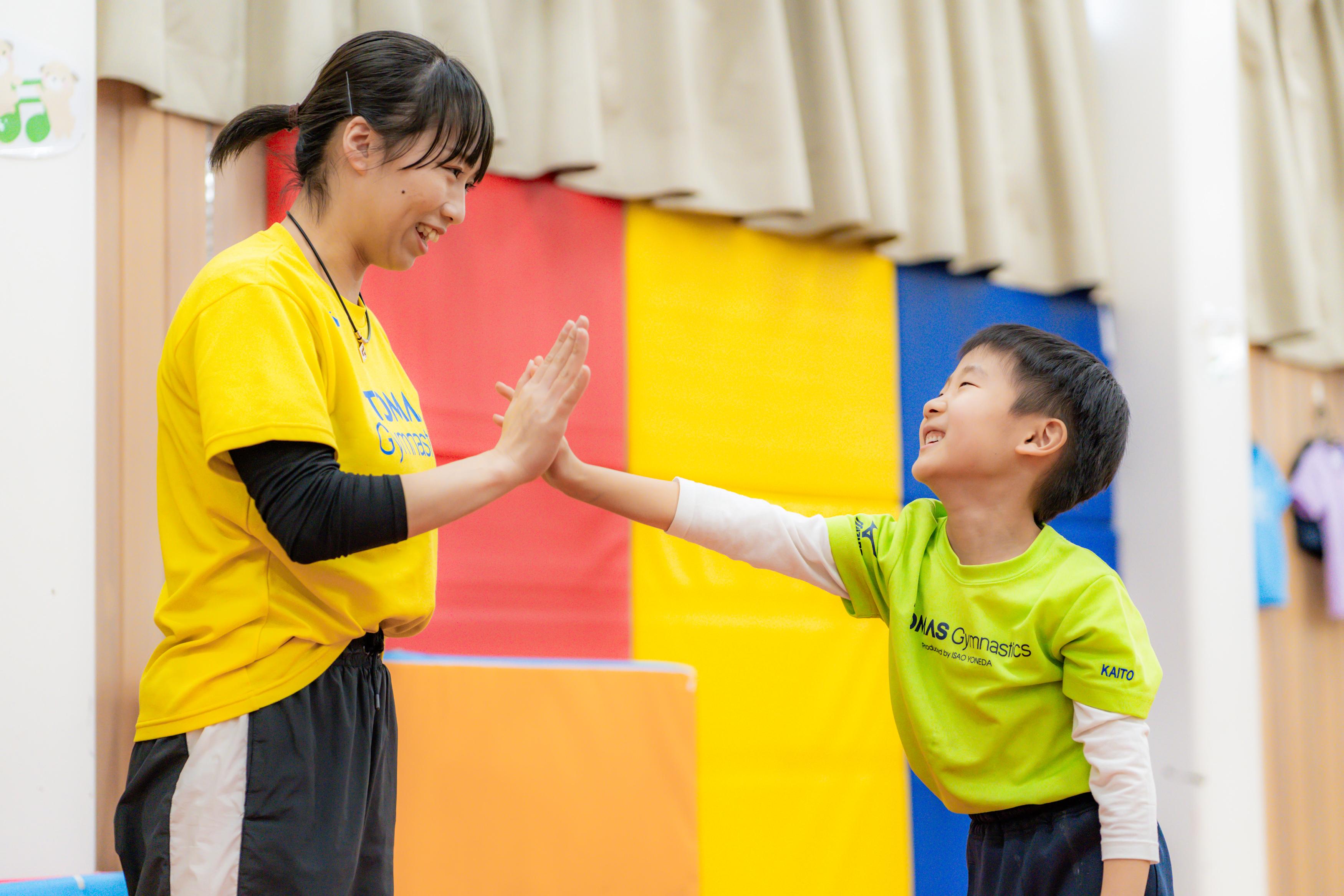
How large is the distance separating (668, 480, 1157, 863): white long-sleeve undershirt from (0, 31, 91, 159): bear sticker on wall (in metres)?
1.00

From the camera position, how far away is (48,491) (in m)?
1.56

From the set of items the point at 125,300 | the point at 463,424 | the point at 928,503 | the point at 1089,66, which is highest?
the point at 1089,66

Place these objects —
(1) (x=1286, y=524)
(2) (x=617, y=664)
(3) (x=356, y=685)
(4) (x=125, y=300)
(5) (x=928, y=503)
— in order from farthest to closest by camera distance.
Answer: (1) (x=1286, y=524) → (2) (x=617, y=664) → (4) (x=125, y=300) → (5) (x=928, y=503) → (3) (x=356, y=685)

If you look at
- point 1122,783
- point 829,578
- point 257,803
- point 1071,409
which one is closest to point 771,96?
point 1071,409

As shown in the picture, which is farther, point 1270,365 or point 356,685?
point 1270,365

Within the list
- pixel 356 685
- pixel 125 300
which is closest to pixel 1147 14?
pixel 125 300

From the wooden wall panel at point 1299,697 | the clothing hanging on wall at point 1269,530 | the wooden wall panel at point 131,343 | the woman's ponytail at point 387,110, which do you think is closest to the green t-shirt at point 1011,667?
the woman's ponytail at point 387,110

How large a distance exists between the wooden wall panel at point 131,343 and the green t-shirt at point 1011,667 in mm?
1069

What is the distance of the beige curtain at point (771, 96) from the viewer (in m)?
1.80

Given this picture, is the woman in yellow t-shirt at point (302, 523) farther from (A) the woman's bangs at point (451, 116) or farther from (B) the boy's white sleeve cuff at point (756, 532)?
(B) the boy's white sleeve cuff at point (756, 532)

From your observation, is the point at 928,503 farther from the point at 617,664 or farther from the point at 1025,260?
the point at 1025,260

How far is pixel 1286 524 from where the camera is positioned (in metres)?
3.34

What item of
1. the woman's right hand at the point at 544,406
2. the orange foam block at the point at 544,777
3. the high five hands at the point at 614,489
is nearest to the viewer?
the woman's right hand at the point at 544,406

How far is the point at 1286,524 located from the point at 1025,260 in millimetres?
1274
